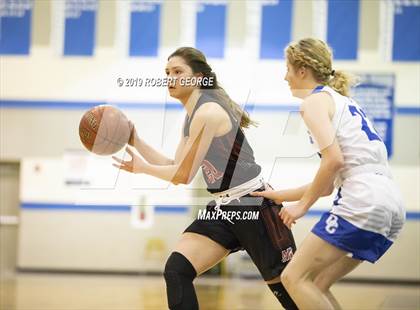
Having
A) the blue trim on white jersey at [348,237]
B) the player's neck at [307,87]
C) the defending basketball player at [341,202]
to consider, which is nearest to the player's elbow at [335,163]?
the defending basketball player at [341,202]

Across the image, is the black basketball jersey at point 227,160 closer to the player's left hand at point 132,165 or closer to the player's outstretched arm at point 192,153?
the player's outstretched arm at point 192,153

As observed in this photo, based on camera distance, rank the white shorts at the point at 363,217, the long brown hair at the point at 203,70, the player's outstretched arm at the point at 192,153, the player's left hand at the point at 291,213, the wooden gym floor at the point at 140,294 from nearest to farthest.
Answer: the white shorts at the point at 363,217
the player's left hand at the point at 291,213
the player's outstretched arm at the point at 192,153
the long brown hair at the point at 203,70
the wooden gym floor at the point at 140,294

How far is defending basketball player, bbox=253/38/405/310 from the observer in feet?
9.91

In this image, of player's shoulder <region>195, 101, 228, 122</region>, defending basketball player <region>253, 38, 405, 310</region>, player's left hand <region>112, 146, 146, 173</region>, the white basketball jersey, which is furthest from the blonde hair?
player's left hand <region>112, 146, 146, 173</region>

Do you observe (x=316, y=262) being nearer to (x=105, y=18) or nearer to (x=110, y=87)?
(x=105, y=18)

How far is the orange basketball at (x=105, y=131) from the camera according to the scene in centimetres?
408

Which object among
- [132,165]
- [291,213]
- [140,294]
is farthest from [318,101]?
[140,294]

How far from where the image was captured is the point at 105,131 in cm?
407

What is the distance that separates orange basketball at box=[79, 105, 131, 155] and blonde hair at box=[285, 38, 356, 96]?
49.9 inches

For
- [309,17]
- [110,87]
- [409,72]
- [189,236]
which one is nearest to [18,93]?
[110,87]

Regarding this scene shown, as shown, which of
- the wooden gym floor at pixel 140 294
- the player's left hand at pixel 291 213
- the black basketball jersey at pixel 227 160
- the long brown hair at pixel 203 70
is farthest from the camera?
the wooden gym floor at pixel 140 294

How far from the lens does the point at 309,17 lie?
28.6 feet

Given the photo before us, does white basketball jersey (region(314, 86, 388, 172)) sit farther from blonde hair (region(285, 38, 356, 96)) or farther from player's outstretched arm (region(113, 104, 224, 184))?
player's outstretched arm (region(113, 104, 224, 184))

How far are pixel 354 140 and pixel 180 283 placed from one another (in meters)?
1.24
